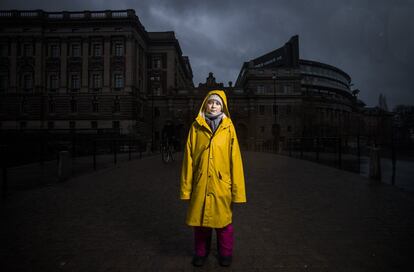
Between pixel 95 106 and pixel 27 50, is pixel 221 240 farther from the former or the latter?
pixel 27 50

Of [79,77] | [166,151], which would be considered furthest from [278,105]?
[166,151]

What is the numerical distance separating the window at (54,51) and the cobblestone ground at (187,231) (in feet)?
155

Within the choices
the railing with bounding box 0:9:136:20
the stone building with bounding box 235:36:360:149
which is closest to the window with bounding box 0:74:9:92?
the railing with bounding box 0:9:136:20

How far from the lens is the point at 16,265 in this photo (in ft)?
8.71

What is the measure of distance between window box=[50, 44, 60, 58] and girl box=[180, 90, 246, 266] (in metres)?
51.7

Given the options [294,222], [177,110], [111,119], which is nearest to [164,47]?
[177,110]

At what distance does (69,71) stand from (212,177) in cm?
4983

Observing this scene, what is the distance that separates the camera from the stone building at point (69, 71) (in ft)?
138

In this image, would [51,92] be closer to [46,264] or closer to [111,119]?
[111,119]

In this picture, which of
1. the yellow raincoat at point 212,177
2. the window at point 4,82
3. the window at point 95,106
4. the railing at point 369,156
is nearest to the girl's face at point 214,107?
the yellow raincoat at point 212,177

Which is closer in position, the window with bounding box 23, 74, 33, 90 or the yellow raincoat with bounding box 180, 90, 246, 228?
the yellow raincoat with bounding box 180, 90, 246, 228

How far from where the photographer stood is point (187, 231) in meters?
3.67

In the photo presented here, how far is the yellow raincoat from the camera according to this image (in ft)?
8.34

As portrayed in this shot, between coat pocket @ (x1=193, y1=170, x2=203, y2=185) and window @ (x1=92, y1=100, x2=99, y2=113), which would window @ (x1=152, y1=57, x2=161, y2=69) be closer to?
window @ (x1=92, y1=100, x2=99, y2=113)
